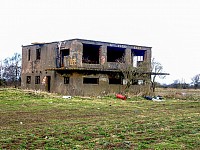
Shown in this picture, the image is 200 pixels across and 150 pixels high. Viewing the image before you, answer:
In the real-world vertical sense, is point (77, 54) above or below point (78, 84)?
above

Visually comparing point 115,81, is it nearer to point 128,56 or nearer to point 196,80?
point 128,56

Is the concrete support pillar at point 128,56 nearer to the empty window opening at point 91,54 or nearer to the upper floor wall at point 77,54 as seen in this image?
the upper floor wall at point 77,54

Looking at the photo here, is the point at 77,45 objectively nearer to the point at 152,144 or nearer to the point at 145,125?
the point at 145,125

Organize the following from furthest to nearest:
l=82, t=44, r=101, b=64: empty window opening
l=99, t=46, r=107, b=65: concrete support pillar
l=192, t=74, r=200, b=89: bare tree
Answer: l=192, t=74, r=200, b=89: bare tree, l=82, t=44, r=101, b=64: empty window opening, l=99, t=46, r=107, b=65: concrete support pillar

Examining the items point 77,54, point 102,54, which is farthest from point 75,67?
point 102,54

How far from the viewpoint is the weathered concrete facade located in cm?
3488

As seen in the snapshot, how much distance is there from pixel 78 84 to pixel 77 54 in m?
3.20

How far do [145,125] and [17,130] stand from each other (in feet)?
16.8

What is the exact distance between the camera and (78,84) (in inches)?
1375

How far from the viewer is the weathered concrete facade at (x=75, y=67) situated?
114 feet

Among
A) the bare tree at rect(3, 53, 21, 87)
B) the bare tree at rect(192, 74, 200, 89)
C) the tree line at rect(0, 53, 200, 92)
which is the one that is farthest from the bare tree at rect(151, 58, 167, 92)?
the bare tree at rect(192, 74, 200, 89)

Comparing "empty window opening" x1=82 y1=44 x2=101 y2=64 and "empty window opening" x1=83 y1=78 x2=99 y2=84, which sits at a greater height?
"empty window opening" x1=82 y1=44 x2=101 y2=64

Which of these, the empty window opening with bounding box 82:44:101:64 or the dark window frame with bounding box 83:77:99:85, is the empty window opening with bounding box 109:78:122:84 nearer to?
the dark window frame with bounding box 83:77:99:85

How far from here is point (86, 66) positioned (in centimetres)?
3525
